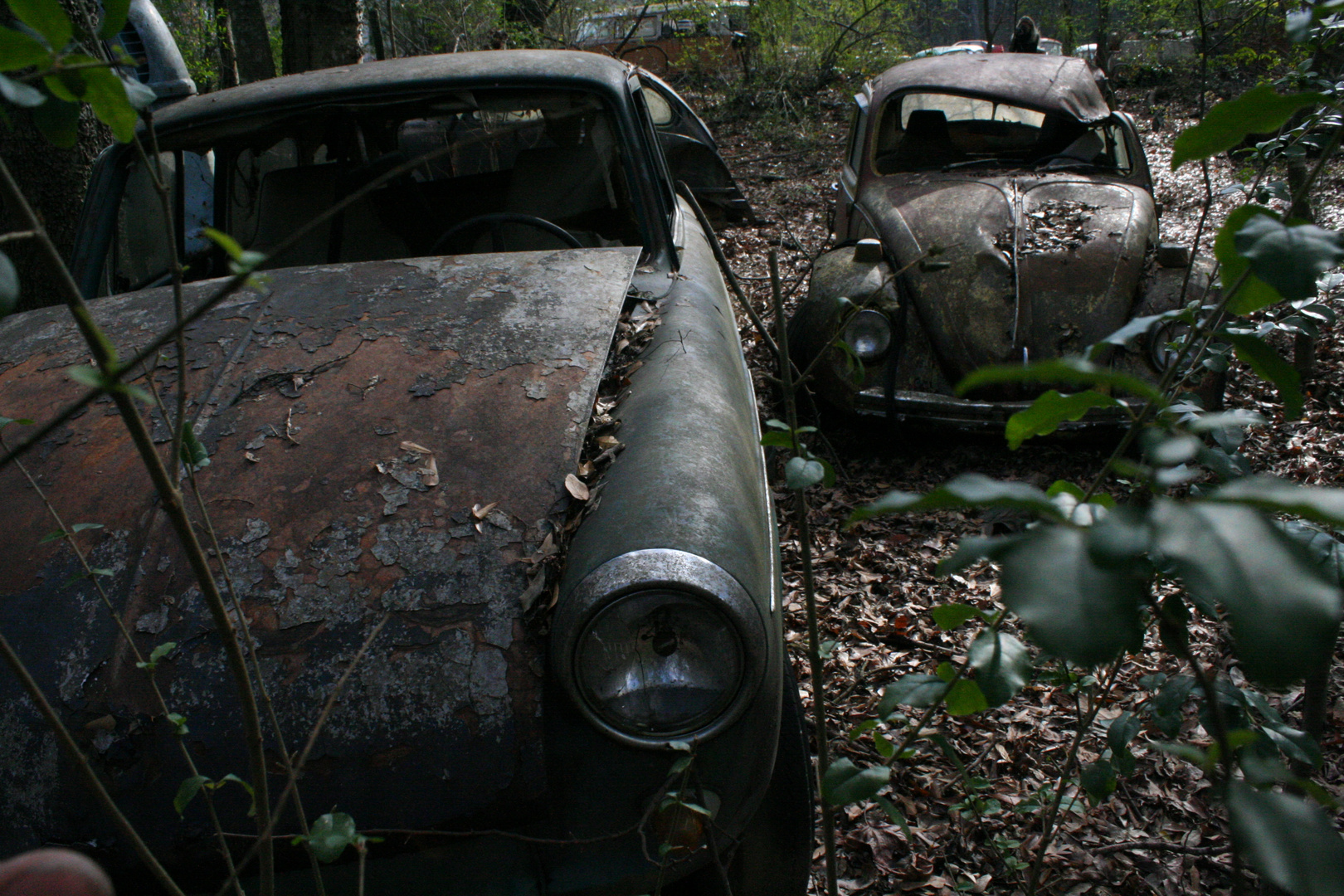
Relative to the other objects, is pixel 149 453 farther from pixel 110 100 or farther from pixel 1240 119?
pixel 1240 119

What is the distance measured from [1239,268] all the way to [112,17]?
3.67 ft

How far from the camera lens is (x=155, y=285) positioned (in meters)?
2.78

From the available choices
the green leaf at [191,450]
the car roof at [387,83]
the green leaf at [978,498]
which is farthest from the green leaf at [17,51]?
the car roof at [387,83]

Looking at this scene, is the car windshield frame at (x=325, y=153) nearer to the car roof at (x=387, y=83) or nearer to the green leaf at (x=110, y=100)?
Answer: the car roof at (x=387, y=83)

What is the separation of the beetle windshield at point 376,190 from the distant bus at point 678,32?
10.5 m

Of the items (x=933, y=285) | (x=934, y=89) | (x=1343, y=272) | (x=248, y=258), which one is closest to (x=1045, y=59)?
(x=934, y=89)

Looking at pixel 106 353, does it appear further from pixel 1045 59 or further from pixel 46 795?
pixel 1045 59

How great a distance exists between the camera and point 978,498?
55cm

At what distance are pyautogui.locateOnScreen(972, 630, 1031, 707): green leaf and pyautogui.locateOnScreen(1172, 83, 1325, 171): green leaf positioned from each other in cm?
54

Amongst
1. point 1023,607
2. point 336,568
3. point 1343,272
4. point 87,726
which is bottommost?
point 87,726

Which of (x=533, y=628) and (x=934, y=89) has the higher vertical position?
(x=934, y=89)

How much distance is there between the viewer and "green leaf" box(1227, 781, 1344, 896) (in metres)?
0.49

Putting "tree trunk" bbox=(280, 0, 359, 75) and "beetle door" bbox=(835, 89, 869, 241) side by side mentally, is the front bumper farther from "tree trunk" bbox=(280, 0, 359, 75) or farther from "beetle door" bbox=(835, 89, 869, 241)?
"tree trunk" bbox=(280, 0, 359, 75)

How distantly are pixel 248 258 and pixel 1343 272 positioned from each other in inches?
90.4
